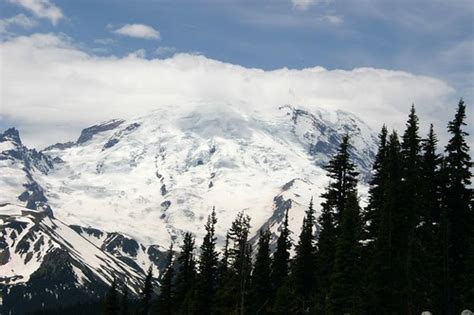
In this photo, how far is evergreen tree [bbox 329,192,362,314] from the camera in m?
55.9

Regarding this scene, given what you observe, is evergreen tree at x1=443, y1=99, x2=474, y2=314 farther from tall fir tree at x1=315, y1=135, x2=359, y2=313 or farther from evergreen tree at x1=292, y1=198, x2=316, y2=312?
evergreen tree at x1=292, y1=198, x2=316, y2=312

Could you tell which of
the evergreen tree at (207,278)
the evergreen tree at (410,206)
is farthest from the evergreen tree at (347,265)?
the evergreen tree at (207,278)

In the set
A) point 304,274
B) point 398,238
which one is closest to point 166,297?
point 304,274

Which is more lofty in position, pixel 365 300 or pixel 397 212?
pixel 397 212

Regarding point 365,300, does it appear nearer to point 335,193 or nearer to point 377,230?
point 377,230

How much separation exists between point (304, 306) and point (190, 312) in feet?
38.4

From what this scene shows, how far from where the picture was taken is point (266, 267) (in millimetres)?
74688

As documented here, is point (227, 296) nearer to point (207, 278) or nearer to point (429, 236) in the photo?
point (207, 278)

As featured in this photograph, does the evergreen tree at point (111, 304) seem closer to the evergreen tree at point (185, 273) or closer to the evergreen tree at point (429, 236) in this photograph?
the evergreen tree at point (185, 273)

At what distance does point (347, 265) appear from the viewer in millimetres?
57438

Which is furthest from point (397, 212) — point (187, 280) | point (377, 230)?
point (187, 280)

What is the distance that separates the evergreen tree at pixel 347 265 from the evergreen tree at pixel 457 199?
23.5ft

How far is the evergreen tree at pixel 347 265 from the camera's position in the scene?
55938 mm

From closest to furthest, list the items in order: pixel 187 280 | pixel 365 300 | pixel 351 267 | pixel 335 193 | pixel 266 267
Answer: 1. pixel 365 300
2. pixel 351 267
3. pixel 335 193
4. pixel 266 267
5. pixel 187 280
